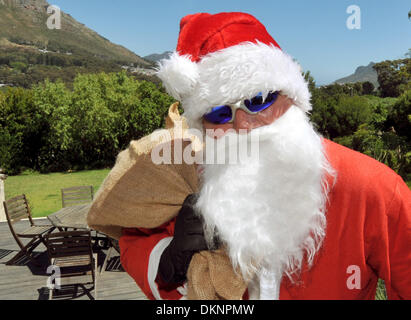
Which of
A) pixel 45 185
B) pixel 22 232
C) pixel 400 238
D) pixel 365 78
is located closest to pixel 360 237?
pixel 400 238

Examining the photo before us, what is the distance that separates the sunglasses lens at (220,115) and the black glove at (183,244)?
26cm

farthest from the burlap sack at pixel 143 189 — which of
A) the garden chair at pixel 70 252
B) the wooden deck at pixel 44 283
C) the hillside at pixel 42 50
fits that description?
the hillside at pixel 42 50

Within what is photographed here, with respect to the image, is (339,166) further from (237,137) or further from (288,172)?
→ (237,137)

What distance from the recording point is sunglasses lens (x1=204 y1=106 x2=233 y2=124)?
1.01 meters

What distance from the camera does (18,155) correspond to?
14.0m

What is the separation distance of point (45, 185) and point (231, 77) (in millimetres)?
11986

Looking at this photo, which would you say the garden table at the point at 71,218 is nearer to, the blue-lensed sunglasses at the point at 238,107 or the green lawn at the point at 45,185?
the green lawn at the point at 45,185

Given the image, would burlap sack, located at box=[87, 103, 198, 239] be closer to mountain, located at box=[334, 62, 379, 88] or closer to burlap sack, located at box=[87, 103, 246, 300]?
burlap sack, located at box=[87, 103, 246, 300]

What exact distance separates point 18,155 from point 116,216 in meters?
15.2

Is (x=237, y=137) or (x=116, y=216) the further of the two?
(x=116, y=216)

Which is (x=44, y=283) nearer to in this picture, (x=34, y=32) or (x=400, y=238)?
(x=400, y=238)

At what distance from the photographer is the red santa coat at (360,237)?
0.95m

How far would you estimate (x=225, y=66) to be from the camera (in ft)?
3.28

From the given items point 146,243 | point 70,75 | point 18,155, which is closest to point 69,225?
point 146,243
